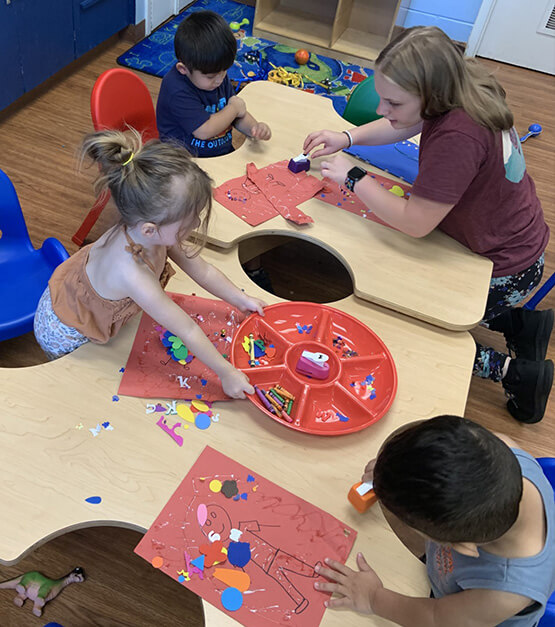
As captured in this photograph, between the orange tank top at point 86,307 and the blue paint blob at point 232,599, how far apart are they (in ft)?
1.94

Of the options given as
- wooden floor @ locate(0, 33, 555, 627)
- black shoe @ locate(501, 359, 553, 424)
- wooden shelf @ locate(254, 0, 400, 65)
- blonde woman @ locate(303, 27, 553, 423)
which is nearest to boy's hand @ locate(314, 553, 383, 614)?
wooden floor @ locate(0, 33, 555, 627)

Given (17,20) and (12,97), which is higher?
(17,20)

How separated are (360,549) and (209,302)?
66 cm

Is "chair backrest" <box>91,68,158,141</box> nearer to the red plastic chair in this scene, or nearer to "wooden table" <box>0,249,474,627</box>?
the red plastic chair

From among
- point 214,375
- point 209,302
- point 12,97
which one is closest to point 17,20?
point 12,97

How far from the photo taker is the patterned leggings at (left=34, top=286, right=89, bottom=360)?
1.33 meters

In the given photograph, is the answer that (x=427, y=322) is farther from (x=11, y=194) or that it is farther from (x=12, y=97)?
(x=12, y=97)

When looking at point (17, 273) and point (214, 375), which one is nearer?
point (214, 375)

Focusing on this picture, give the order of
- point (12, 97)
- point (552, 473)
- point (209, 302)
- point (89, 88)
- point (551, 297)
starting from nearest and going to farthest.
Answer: point (552, 473) → point (209, 302) → point (551, 297) → point (12, 97) → point (89, 88)

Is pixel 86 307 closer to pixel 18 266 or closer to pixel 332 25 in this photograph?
pixel 18 266

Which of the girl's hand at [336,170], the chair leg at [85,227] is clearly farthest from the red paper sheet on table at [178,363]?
the chair leg at [85,227]

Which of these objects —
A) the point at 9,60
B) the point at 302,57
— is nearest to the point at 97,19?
the point at 9,60

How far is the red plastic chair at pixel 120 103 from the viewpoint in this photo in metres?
1.79

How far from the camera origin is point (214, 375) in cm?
125
